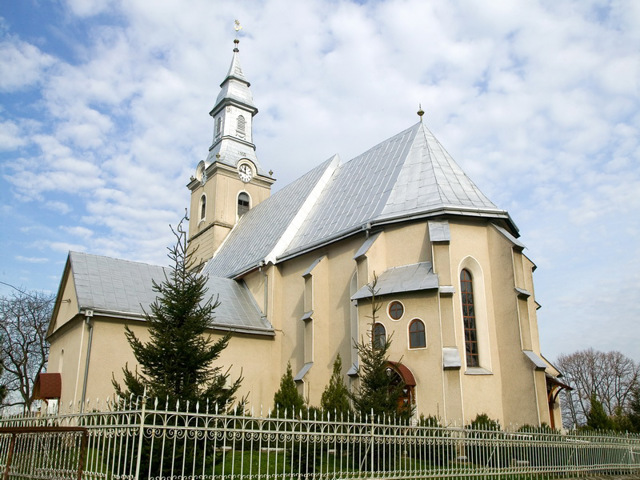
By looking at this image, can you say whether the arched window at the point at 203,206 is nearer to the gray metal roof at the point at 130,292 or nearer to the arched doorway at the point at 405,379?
the gray metal roof at the point at 130,292

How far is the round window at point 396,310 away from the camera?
656 inches

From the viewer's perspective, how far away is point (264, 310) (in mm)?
Answer: 22516

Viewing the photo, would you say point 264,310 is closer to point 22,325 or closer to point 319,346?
point 319,346

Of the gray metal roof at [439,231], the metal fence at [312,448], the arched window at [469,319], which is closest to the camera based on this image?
the metal fence at [312,448]

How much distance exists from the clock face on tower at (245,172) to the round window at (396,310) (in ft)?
62.6

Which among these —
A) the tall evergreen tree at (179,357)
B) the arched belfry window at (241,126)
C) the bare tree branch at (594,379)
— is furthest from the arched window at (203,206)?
the bare tree branch at (594,379)

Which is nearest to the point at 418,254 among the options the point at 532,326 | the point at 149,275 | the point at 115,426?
the point at 532,326

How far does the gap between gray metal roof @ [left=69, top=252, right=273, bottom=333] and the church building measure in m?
0.07

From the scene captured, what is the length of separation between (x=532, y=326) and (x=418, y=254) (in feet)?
15.4

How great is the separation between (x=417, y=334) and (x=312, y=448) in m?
7.73

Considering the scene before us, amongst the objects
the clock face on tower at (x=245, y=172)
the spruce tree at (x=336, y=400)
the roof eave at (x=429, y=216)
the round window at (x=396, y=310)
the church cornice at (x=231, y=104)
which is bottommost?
the spruce tree at (x=336, y=400)

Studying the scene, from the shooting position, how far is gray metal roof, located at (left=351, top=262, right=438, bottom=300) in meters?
16.3

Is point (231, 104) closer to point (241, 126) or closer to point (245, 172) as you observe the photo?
point (241, 126)

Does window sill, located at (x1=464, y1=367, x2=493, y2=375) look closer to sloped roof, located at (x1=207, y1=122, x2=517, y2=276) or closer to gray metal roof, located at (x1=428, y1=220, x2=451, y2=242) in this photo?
gray metal roof, located at (x1=428, y1=220, x2=451, y2=242)
